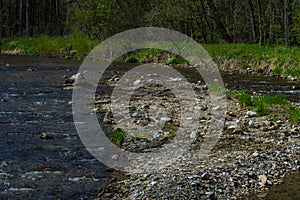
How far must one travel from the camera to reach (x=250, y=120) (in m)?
10.0

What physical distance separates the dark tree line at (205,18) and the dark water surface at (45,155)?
13.8m

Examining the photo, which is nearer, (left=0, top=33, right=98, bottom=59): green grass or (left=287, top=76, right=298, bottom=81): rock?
(left=287, top=76, right=298, bottom=81): rock

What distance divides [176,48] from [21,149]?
20506 mm

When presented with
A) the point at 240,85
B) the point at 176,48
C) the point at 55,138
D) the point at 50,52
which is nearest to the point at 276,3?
the point at 176,48

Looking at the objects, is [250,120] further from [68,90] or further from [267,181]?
[68,90]

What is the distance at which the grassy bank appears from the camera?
2100 centimetres

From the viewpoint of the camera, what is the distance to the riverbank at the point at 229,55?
68.3 feet

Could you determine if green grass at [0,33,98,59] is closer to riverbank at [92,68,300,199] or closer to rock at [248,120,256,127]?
riverbank at [92,68,300,199]

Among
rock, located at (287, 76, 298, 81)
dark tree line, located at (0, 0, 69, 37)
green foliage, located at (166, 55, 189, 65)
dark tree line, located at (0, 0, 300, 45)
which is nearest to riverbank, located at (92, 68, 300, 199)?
rock, located at (287, 76, 298, 81)

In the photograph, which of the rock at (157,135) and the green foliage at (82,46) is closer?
the rock at (157,135)

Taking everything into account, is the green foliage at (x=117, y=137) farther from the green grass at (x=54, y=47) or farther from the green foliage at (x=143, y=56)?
the green grass at (x=54, y=47)

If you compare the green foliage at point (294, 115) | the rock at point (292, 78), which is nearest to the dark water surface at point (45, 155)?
the green foliage at point (294, 115)

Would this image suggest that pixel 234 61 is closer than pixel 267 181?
No

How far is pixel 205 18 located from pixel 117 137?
73.5 feet
